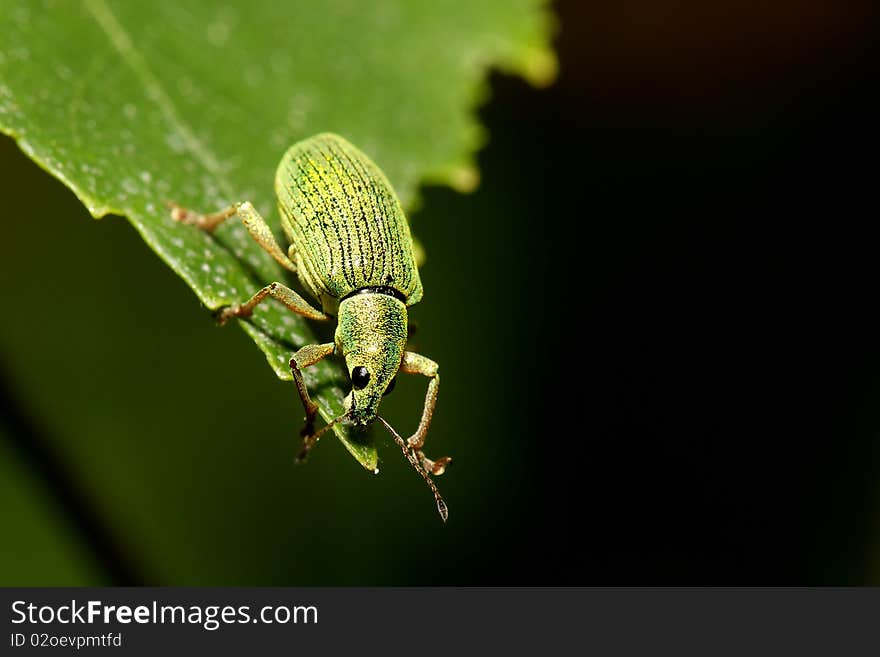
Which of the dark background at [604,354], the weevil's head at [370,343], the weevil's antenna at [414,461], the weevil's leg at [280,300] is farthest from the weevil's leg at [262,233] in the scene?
the dark background at [604,354]

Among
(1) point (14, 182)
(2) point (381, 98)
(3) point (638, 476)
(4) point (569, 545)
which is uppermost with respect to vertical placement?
(2) point (381, 98)

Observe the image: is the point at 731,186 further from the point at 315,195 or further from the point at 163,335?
the point at 163,335

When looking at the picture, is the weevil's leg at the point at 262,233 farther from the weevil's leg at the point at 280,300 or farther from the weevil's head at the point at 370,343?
the weevil's head at the point at 370,343

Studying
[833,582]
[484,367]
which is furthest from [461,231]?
[833,582]

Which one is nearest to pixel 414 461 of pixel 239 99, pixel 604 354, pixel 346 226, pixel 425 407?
pixel 425 407

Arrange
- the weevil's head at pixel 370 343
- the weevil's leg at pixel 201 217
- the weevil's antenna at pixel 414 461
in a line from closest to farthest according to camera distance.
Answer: the weevil's leg at pixel 201 217 → the weevil's head at pixel 370 343 → the weevil's antenna at pixel 414 461

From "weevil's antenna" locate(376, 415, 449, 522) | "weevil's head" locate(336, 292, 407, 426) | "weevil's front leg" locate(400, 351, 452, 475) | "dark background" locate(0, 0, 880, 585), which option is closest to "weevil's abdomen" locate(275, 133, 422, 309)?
"weevil's head" locate(336, 292, 407, 426)

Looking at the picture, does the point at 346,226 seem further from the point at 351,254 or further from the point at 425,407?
the point at 425,407
